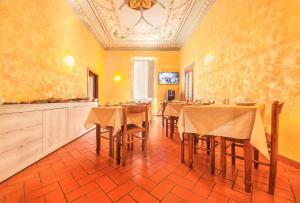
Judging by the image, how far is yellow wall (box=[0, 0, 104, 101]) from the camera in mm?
1965

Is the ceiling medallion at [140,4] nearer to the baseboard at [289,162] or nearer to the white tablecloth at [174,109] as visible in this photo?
the white tablecloth at [174,109]

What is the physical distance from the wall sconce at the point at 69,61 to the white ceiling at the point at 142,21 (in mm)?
1385

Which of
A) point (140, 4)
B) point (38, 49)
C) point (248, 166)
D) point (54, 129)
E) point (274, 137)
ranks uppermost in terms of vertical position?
point (140, 4)

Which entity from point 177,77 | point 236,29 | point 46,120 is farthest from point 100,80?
point 236,29

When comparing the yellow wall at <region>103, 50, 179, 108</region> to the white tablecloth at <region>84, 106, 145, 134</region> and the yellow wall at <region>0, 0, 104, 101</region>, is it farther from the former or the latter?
the white tablecloth at <region>84, 106, 145, 134</region>

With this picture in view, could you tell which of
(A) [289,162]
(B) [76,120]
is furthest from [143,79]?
(A) [289,162]

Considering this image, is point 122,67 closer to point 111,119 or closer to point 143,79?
point 143,79

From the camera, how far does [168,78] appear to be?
23.3ft

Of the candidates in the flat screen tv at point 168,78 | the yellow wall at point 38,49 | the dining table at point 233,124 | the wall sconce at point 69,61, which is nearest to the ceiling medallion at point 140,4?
the yellow wall at point 38,49

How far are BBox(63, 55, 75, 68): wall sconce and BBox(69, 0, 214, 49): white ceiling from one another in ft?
4.54

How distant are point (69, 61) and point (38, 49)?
1.07 meters

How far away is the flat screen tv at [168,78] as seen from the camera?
7.07m

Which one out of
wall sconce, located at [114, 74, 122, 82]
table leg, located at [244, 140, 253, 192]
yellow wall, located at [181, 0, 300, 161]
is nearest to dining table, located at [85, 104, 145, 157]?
table leg, located at [244, 140, 253, 192]

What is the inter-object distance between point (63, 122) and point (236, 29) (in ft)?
12.5
